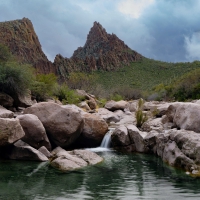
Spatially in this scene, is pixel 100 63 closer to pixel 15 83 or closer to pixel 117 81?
pixel 117 81

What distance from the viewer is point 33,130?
49.1 ft

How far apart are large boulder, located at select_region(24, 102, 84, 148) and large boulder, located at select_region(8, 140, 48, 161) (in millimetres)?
2339

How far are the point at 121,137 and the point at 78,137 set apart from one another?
273 cm

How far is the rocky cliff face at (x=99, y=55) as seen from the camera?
4063 inches

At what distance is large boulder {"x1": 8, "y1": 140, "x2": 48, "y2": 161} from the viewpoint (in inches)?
543

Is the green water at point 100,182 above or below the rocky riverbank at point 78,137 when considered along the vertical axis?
below

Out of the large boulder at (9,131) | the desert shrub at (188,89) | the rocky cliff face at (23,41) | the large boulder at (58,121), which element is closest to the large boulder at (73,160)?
the large boulder at (58,121)

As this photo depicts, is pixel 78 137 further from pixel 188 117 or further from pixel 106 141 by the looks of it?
pixel 188 117

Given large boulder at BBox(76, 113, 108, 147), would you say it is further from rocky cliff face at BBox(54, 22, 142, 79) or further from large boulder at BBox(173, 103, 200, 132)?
rocky cliff face at BBox(54, 22, 142, 79)

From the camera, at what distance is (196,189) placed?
9.50 metres

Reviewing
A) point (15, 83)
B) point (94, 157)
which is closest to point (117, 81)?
point (15, 83)

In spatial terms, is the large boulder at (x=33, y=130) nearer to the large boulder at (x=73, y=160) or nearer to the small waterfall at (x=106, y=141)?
the large boulder at (x=73, y=160)

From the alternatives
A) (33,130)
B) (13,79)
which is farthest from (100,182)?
(13,79)

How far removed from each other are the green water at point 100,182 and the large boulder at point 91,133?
4733 millimetres
